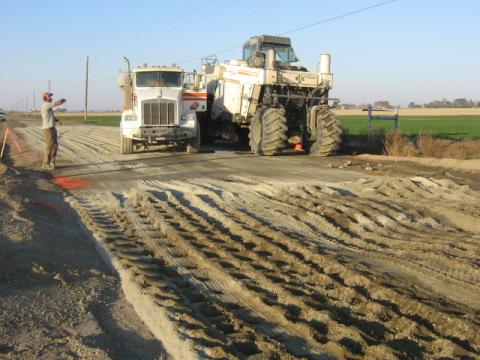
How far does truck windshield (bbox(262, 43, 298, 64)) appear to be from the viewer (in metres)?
18.7

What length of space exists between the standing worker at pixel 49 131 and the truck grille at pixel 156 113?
346 cm

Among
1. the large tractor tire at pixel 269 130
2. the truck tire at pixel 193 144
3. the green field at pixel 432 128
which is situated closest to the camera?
the large tractor tire at pixel 269 130

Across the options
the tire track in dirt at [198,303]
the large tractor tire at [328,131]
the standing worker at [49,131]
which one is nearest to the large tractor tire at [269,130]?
the large tractor tire at [328,131]

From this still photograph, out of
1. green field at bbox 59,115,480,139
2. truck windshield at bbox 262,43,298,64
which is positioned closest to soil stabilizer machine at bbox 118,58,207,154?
truck windshield at bbox 262,43,298,64

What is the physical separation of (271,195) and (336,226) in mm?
2465

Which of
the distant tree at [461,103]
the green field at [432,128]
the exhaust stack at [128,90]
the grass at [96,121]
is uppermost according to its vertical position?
the distant tree at [461,103]

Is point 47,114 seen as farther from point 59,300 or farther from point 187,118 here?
point 59,300

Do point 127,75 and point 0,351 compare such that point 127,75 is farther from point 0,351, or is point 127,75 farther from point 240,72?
point 0,351

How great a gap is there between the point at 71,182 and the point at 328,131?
808cm

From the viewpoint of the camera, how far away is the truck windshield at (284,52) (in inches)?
736

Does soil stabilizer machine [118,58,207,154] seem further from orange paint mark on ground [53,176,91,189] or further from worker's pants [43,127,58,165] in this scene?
orange paint mark on ground [53,176,91,189]

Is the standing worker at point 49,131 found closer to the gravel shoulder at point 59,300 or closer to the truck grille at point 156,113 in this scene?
the truck grille at point 156,113

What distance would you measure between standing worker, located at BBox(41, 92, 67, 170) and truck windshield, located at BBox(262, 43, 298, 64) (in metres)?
7.55

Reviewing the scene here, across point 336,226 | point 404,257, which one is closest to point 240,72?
point 336,226
